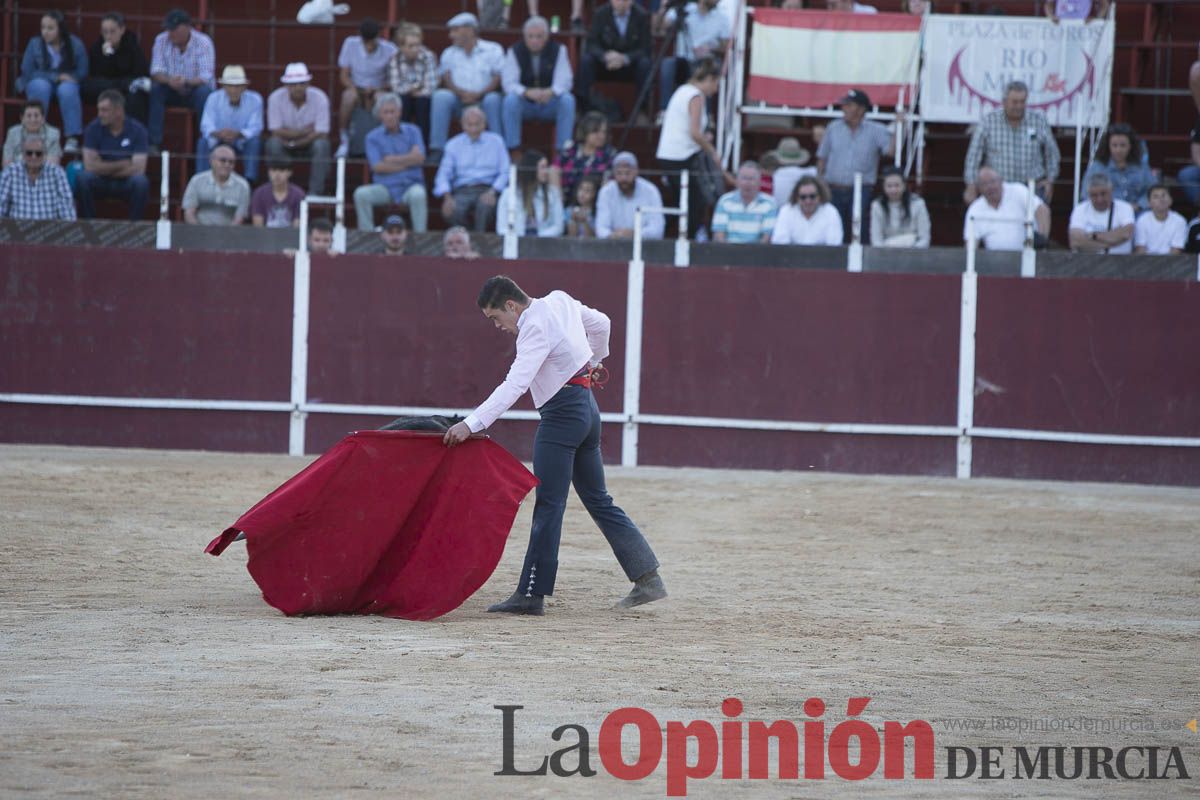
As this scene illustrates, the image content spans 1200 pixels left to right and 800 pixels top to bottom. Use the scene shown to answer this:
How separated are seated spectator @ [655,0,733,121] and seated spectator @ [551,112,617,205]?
1644 millimetres

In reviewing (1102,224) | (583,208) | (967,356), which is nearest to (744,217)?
(583,208)

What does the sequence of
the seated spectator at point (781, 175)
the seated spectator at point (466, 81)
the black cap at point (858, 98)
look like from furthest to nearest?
1. the seated spectator at point (466, 81)
2. the seated spectator at point (781, 175)
3. the black cap at point (858, 98)

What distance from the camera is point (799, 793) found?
436 cm

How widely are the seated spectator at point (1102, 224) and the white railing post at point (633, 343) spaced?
3623 mm

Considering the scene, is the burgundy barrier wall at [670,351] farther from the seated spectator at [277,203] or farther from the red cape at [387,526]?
the red cape at [387,526]

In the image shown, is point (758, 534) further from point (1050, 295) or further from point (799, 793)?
point (799, 793)

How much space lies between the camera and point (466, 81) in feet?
46.0

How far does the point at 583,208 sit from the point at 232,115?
10.8 feet

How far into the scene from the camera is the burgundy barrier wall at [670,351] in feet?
41.3

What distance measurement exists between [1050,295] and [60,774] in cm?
991

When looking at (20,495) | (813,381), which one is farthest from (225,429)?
(813,381)

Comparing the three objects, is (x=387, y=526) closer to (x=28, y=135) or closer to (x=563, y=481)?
(x=563, y=481)

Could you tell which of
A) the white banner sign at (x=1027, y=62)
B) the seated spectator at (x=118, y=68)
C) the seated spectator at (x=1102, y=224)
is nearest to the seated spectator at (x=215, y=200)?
the seated spectator at (x=118, y=68)

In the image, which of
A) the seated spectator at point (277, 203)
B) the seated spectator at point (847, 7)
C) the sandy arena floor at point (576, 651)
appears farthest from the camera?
the seated spectator at point (847, 7)
